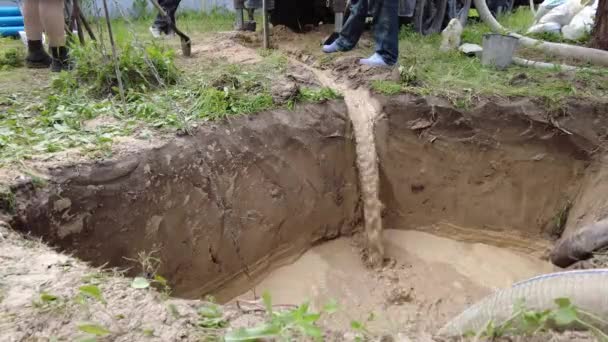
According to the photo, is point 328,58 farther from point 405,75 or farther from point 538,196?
point 538,196

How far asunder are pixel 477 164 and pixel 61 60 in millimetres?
3509

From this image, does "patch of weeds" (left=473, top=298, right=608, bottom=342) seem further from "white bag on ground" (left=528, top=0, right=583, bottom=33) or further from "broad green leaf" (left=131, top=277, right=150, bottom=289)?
"white bag on ground" (left=528, top=0, right=583, bottom=33)

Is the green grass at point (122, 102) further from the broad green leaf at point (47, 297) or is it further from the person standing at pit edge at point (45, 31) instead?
the broad green leaf at point (47, 297)

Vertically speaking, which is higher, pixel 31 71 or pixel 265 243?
pixel 31 71

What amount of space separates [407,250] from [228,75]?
197 cm

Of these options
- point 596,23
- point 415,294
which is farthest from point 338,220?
point 596,23

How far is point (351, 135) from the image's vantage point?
3.73m

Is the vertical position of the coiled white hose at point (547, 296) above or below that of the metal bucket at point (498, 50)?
below

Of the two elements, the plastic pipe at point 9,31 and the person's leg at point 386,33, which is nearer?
the person's leg at point 386,33

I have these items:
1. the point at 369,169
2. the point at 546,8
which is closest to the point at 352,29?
the point at 369,169

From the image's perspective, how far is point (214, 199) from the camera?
118 inches

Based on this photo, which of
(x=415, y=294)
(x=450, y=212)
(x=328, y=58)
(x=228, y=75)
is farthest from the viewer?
(x=328, y=58)

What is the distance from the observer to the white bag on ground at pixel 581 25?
5.24 m

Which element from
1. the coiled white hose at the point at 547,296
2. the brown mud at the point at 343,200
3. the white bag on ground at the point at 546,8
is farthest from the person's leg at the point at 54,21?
the white bag on ground at the point at 546,8
